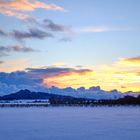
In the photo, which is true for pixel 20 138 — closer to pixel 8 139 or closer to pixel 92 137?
pixel 8 139

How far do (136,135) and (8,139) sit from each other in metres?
19.1

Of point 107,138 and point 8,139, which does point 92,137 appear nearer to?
point 107,138

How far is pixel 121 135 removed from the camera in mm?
60156

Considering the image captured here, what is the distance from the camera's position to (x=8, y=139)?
5688cm

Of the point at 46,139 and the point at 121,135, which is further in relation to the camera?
the point at 121,135

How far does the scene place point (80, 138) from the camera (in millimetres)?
56344

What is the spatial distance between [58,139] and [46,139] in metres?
1.82

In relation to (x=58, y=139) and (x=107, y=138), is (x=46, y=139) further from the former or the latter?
(x=107, y=138)

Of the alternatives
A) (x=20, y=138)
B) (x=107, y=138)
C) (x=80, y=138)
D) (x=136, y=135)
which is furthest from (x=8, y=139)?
(x=136, y=135)

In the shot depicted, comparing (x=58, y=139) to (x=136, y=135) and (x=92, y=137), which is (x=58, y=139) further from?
(x=136, y=135)

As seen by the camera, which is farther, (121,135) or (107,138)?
(121,135)

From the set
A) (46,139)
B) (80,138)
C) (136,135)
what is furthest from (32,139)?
(136,135)

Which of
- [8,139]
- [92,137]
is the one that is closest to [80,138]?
[92,137]

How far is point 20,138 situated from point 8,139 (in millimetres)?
1910
